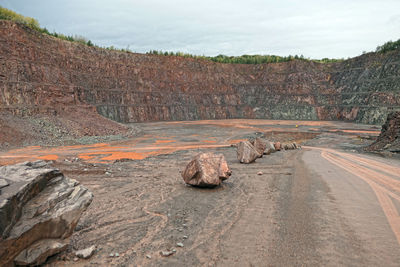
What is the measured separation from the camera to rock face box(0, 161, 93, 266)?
347cm

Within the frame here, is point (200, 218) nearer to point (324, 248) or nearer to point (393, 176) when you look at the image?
point (324, 248)

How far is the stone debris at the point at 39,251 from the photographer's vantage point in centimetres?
362

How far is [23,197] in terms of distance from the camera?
380cm

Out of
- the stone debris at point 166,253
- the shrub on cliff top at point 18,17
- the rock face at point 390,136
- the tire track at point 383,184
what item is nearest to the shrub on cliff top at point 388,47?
the rock face at point 390,136

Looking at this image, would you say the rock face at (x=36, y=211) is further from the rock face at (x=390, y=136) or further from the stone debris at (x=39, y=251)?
the rock face at (x=390, y=136)

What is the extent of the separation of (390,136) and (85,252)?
21743 mm

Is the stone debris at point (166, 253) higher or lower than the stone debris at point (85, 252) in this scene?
lower

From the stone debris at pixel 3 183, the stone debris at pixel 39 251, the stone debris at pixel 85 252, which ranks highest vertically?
the stone debris at pixel 3 183

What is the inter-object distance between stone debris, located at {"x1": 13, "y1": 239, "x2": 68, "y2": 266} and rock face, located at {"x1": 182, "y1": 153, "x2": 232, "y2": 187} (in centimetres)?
493

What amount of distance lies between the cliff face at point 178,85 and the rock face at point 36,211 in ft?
93.8

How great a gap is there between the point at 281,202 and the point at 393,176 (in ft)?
19.8

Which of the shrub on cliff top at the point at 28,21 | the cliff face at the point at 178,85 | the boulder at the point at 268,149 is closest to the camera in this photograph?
the boulder at the point at 268,149

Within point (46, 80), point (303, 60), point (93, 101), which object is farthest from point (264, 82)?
point (46, 80)

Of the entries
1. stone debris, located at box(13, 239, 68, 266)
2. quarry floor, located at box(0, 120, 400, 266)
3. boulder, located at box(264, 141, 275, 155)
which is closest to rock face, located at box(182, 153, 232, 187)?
quarry floor, located at box(0, 120, 400, 266)
